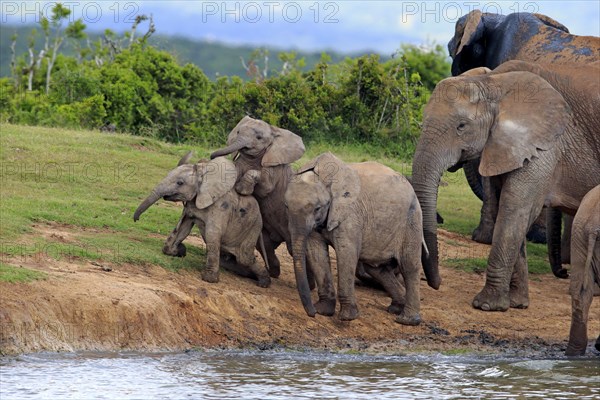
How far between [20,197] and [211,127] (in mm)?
7096

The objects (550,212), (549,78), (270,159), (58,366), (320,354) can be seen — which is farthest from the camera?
(550,212)

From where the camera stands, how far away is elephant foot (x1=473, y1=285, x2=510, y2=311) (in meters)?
12.5

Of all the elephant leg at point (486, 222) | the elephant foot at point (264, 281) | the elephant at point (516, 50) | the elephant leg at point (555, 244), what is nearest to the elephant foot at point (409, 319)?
the elephant foot at point (264, 281)

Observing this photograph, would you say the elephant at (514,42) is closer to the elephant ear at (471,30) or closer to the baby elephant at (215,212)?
the elephant ear at (471,30)

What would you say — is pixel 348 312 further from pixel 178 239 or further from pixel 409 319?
pixel 178 239

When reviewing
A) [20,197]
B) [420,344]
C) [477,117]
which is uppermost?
[477,117]

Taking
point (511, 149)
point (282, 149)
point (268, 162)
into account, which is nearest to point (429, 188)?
point (511, 149)

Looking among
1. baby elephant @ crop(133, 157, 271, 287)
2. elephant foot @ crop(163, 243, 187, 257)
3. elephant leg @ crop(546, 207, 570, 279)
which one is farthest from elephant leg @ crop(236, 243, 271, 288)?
elephant leg @ crop(546, 207, 570, 279)

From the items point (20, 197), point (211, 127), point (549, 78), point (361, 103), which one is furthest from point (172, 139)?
point (549, 78)

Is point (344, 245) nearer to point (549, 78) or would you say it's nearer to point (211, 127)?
point (549, 78)

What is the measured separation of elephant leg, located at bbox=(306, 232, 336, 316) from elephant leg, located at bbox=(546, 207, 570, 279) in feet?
12.6

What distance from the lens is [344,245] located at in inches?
436

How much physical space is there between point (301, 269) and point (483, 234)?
5.01m

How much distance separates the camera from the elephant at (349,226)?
10.9 m
